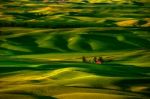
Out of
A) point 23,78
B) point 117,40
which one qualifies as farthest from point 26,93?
point 117,40

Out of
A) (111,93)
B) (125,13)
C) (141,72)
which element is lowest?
(125,13)

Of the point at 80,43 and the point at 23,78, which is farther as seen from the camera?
the point at 80,43

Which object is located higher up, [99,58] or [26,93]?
[26,93]

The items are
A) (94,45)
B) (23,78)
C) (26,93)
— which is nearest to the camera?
(26,93)

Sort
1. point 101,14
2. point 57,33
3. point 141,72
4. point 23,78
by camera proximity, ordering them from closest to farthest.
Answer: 1. point 23,78
2. point 141,72
3. point 57,33
4. point 101,14

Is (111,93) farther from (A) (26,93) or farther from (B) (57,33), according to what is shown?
(B) (57,33)

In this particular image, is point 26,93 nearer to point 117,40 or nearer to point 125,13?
point 117,40

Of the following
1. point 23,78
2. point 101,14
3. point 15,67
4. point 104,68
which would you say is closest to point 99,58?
point 104,68
